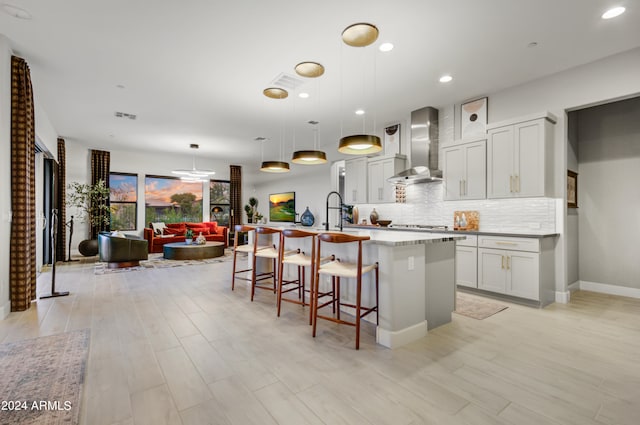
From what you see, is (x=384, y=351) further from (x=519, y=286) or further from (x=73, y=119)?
(x=73, y=119)

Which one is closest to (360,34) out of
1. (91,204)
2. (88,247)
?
(88,247)

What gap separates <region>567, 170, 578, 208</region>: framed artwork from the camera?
4379 millimetres

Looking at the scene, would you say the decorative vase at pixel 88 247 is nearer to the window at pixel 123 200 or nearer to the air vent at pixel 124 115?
the window at pixel 123 200

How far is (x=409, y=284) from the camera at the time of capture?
2713 millimetres

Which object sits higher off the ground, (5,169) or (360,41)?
(360,41)

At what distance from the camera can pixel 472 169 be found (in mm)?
4617

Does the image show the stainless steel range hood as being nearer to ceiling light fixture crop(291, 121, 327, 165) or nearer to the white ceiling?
the white ceiling

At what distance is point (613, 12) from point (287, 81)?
353cm

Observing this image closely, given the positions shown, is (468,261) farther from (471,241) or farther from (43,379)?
(43,379)

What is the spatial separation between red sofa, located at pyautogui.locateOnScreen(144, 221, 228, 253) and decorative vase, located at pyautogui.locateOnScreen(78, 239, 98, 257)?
1.27 meters

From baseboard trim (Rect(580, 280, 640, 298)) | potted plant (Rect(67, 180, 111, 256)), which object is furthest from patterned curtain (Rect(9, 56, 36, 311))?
baseboard trim (Rect(580, 280, 640, 298))

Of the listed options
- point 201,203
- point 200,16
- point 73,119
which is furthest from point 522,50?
point 201,203

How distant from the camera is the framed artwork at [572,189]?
4.38 m

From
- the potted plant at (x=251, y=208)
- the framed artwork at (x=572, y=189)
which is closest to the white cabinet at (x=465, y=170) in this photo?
the framed artwork at (x=572, y=189)
